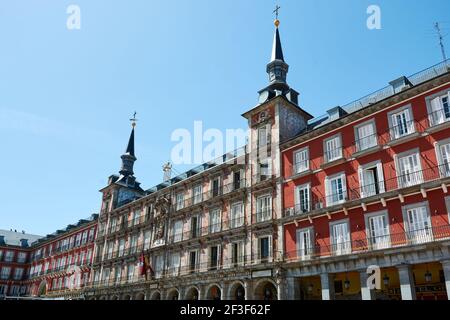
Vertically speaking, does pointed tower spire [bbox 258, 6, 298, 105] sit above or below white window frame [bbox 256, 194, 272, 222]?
above

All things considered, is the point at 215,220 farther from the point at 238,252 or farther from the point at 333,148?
the point at 333,148

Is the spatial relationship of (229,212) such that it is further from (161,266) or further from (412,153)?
(412,153)

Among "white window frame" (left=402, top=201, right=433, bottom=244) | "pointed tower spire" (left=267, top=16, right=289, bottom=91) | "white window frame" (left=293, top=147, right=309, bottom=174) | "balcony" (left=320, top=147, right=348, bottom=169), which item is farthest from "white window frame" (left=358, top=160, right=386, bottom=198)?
"pointed tower spire" (left=267, top=16, right=289, bottom=91)

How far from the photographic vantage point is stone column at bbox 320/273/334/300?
21.5 m

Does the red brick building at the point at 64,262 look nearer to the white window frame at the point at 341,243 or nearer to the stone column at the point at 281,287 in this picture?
the stone column at the point at 281,287

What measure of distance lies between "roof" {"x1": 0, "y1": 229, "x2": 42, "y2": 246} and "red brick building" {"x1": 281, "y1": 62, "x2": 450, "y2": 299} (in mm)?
60474

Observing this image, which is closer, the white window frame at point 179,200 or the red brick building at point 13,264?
the white window frame at point 179,200

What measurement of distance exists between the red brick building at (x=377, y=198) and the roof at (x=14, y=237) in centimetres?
6047

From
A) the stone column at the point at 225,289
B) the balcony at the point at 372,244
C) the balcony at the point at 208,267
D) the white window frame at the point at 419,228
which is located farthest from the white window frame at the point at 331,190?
the stone column at the point at 225,289

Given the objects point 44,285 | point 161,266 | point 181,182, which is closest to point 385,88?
point 181,182

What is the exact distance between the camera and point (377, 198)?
20875 millimetres

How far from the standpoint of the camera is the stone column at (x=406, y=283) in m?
18.0

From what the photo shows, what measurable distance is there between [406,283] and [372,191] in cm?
556

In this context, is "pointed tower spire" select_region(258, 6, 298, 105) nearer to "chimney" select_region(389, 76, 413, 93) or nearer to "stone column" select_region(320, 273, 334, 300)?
"chimney" select_region(389, 76, 413, 93)
